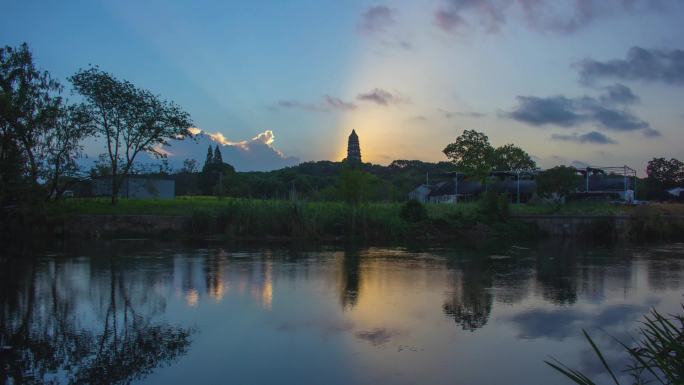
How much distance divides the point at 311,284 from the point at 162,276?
406cm

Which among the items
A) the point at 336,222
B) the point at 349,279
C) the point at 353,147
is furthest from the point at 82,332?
the point at 353,147

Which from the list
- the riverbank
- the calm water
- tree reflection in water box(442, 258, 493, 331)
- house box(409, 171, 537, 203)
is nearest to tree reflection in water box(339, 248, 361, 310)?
the calm water

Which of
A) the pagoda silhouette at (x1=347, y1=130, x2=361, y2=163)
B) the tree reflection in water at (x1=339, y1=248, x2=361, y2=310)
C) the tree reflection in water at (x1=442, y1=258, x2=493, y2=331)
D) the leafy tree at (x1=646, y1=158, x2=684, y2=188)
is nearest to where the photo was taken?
the tree reflection in water at (x1=442, y1=258, x2=493, y2=331)

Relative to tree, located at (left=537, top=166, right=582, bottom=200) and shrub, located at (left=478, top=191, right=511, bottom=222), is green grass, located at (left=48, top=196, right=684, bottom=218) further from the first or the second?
tree, located at (left=537, top=166, right=582, bottom=200)

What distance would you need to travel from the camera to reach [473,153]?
56031 millimetres

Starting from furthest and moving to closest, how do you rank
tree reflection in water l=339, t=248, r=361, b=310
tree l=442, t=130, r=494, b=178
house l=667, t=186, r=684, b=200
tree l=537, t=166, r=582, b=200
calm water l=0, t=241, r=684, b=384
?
1. house l=667, t=186, r=684, b=200
2. tree l=442, t=130, r=494, b=178
3. tree l=537, t=166, r=582, b=200
4. tree reflection in water l=339, t=248, r=361, b=310
5. calm water l=0, t=241, r=684, b=384

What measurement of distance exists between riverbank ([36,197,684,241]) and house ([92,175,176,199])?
1.51m

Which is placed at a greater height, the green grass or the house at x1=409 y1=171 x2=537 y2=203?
the house at x1=409 y1=171 x2=537 y2=203

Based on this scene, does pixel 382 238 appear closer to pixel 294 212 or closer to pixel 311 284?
pixel 294 212

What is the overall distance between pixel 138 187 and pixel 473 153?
32.4m

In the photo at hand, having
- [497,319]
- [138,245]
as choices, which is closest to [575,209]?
[138,245]

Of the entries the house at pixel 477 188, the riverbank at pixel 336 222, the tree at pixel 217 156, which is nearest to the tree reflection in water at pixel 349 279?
the riverbank at pixel 336 222

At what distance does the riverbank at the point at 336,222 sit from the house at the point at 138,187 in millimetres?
1512

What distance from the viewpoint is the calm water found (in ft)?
22.9
